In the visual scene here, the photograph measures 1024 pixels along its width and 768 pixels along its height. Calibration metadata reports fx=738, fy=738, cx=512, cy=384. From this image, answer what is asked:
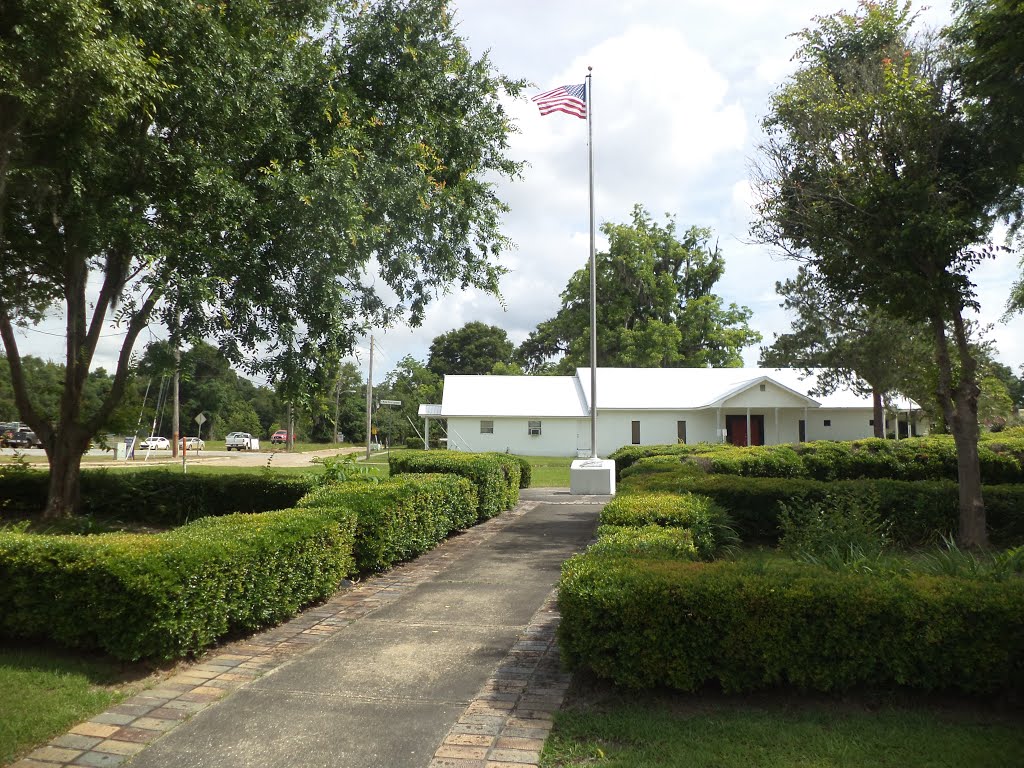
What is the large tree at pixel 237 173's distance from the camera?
9.27 metres

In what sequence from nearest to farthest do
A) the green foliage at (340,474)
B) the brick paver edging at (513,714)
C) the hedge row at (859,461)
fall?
the brick paver edging at (513,714) → the green foliage at (340,474) → the hedge row at (859,461)

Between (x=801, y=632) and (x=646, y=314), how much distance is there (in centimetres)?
4750

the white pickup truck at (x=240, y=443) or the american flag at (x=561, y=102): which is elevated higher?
the american flag at (x=561, y=102)

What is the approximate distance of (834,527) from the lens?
333 inches

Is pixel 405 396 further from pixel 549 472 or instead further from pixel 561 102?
pixel 561 102

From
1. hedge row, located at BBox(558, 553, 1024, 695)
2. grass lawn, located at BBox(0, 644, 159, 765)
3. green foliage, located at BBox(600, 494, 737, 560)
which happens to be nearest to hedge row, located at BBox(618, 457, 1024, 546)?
green foliage, located at BBox(600, 494, 737, 560)

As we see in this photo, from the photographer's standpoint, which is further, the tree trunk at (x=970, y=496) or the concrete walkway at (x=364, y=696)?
the tree trunk at (x=970, y=496)

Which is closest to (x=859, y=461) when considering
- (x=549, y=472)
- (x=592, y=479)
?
(x=592, y=479)

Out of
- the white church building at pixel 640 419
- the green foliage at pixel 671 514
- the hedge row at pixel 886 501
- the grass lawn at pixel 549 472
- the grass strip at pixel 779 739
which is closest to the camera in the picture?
the grass strip at pixel 779 739

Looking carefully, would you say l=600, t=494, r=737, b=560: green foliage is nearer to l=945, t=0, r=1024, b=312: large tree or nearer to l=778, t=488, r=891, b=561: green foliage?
l=778, t=488, r=891, b=561: green foliage

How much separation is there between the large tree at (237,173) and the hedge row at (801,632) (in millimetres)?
7140

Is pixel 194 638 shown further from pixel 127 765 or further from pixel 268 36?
pixel 268 36

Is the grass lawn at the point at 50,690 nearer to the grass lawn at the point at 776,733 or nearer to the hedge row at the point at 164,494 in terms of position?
the grass lawn at the point at 776,733

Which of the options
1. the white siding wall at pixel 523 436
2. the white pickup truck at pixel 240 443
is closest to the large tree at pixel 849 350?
the white siding wall at pixel 523 436
